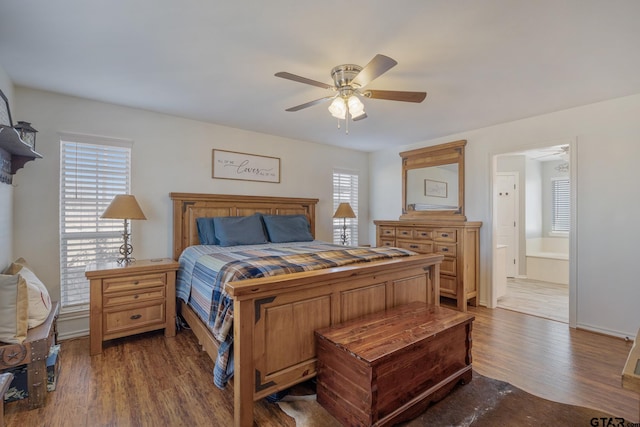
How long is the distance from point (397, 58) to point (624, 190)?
2779 mm

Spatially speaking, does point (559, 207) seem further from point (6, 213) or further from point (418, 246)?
point (6, 213)

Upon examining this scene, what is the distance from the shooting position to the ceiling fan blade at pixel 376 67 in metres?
1.70

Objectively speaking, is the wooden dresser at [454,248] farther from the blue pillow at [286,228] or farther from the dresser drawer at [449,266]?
the blue pillow at [286,228]

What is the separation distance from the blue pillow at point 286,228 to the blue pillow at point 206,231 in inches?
27.5

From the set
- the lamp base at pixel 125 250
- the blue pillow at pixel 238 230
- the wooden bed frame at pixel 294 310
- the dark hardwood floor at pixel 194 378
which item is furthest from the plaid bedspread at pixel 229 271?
the lamp base at pixel 125 250

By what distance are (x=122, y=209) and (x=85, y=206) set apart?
22.3 inches

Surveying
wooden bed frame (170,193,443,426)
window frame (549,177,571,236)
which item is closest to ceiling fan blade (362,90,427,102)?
wooden bed frame (170,193,443,426)

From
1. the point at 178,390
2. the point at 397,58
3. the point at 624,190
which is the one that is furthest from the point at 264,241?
the point at 624,190

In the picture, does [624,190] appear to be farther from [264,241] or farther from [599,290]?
[264,241]

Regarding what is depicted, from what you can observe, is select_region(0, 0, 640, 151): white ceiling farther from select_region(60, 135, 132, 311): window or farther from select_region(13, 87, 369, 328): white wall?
select_region(60, 135, 132, 311): window

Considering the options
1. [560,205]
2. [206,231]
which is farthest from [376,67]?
[560,205]

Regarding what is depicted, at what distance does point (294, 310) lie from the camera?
1.88m

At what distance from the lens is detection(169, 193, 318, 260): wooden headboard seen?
354 cm

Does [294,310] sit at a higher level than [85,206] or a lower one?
lower
